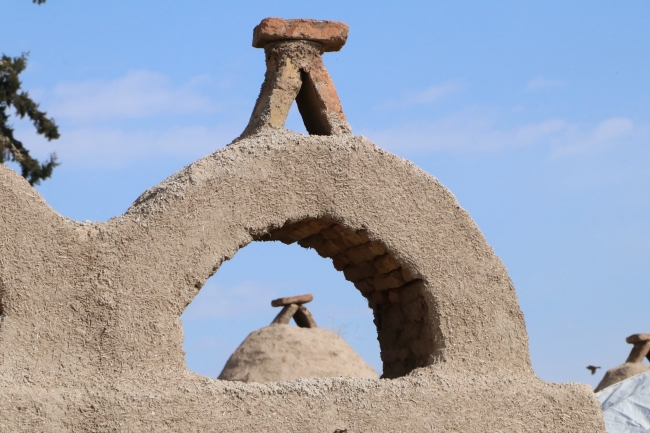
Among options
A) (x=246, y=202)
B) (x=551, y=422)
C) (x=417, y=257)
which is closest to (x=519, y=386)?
(x=551, y=422)

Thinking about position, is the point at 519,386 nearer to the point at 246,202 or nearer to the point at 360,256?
the point at 360,256

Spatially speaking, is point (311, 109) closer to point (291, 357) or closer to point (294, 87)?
point (294, 87)

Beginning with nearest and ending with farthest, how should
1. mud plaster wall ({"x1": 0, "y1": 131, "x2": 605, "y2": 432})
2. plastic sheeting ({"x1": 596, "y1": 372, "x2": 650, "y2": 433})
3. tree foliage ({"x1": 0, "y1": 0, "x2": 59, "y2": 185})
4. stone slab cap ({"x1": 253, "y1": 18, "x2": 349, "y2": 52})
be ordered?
mud plaster wall ({"x1": 0, "y1": 131, "x2": 605, "y2": 432}) → stone slab cap ({"x1": 253, "y1": 18, "x2": 349, "y2": 52}) → plastic sheeting ({"x1": 596, "y1": 372, "x2": 650, "y2": 433}) → tree foliage ({"x1": 0, "y1": 0, "x2": 59, "y2": 185})

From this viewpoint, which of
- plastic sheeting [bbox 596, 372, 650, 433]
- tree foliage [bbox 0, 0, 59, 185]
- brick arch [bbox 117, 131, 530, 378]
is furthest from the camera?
tree foliage [bbox 0, 0, 59, 185]

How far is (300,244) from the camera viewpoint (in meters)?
5.37

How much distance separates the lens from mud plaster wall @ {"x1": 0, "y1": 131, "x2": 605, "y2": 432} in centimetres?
416

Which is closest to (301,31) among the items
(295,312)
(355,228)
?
(355,228)

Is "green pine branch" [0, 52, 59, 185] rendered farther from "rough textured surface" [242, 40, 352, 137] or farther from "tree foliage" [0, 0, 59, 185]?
"rough textured surface" [242, 40, 352, 137]

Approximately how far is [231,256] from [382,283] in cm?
120

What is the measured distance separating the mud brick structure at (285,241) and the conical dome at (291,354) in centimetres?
696

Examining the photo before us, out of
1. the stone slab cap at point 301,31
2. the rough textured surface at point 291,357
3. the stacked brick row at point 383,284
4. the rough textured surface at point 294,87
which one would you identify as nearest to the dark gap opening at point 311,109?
the rough textured surface at point 294,87

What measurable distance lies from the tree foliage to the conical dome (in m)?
3.78

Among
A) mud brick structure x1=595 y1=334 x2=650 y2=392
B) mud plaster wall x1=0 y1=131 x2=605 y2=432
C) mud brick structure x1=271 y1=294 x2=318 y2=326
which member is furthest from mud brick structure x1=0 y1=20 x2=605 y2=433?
mud brick structure x1=595 y1=334 x2=650 y2=392

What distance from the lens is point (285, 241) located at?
526cm
